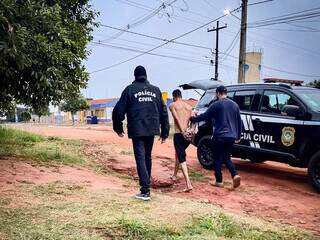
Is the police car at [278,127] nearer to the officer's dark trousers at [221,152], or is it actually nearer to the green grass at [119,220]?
the officer's dark trousers at [221,152]

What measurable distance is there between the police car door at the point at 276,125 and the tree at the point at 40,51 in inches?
152

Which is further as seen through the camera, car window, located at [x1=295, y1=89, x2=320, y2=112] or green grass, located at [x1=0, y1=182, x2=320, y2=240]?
car window, located at [x1=295, y1=89, x2=320, y2=112]

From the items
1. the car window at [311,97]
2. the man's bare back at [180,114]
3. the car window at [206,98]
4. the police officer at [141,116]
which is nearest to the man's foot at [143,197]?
the police officer at [141,116]

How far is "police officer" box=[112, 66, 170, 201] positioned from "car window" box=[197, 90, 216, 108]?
15.1 feet

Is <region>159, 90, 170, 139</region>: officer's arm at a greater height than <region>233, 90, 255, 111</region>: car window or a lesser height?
lesser

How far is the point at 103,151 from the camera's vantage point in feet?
39.3

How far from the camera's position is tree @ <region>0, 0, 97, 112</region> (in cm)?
538

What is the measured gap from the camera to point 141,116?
19.7 ft

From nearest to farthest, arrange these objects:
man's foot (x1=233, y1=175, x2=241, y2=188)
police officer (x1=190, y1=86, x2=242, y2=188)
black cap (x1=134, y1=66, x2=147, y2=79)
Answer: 1. black cap (x1=134, y1=66, x2=147, y2=79)
2. man's foot (x1=233, y1=175, x2=241, y2=188)
3. police officer (x1=190, y1=86, x2=242, y2=188)

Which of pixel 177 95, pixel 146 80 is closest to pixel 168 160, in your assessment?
pixel 177 95

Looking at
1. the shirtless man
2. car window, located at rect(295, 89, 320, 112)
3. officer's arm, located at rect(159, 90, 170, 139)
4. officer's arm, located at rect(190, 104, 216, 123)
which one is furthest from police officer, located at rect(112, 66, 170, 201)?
car window, located at rect(295, 89, 320, 112)

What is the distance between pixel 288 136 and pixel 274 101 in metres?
0.96

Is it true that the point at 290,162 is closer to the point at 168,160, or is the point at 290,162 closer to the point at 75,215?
the point at 168,160

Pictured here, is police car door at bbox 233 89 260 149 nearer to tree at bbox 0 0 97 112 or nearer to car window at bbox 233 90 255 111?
car window at bbox 233 90 255 111
